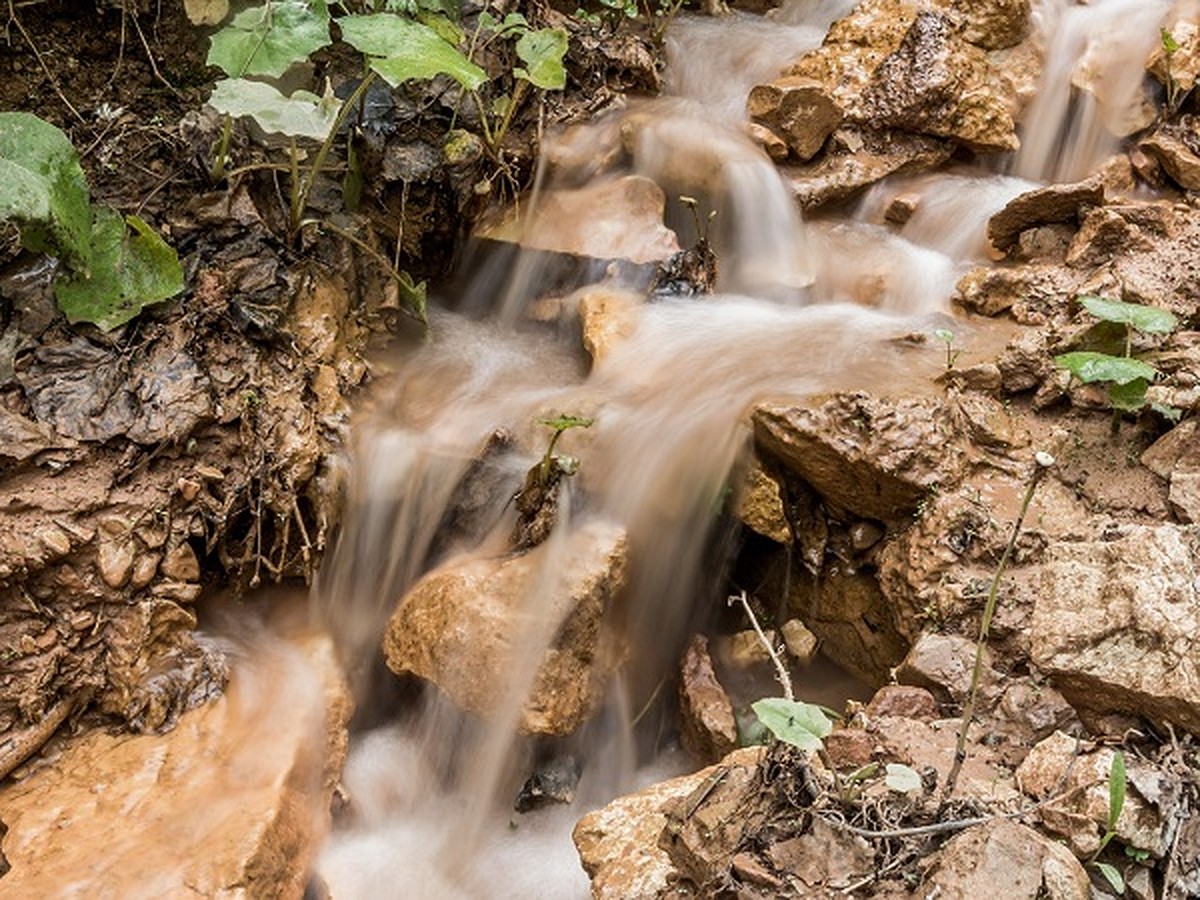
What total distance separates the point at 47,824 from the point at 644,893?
180cm

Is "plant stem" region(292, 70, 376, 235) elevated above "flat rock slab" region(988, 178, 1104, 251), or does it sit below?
below

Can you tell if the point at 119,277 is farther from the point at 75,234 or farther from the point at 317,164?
the point at 317,164

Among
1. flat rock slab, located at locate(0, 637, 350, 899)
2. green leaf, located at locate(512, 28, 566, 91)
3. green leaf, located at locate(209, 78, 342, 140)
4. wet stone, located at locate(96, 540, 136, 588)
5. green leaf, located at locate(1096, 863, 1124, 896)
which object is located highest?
green leaf, located at locate(512, 28, 566, 91)

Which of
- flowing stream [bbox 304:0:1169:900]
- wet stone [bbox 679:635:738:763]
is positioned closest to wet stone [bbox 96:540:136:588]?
flowing stream [bbox 304:0:1169:900]

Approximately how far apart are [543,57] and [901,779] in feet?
12.5

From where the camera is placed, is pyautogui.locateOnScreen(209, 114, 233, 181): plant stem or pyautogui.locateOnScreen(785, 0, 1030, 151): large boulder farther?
pyautogui.locateOnScreen(785, 0, 1030, 151): large boulder

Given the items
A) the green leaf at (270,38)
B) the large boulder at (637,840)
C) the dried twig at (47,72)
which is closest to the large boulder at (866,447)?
the large boulder at (637,840)

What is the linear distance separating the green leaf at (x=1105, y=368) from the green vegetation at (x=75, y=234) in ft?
10.7

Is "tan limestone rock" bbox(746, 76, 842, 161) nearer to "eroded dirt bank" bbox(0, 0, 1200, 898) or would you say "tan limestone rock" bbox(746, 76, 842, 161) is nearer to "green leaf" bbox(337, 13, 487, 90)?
"eroded dirt bank" bbox(0, 0, 1200, 898)

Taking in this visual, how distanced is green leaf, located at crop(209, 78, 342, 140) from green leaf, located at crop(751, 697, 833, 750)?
8.60ft

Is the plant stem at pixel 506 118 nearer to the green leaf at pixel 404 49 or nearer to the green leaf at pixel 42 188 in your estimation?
the green leaf at pixel 404 49

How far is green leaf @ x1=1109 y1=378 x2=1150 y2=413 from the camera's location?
10.2ft

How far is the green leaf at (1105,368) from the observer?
3.01 metres

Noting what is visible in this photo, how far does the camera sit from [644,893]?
7.03ft
